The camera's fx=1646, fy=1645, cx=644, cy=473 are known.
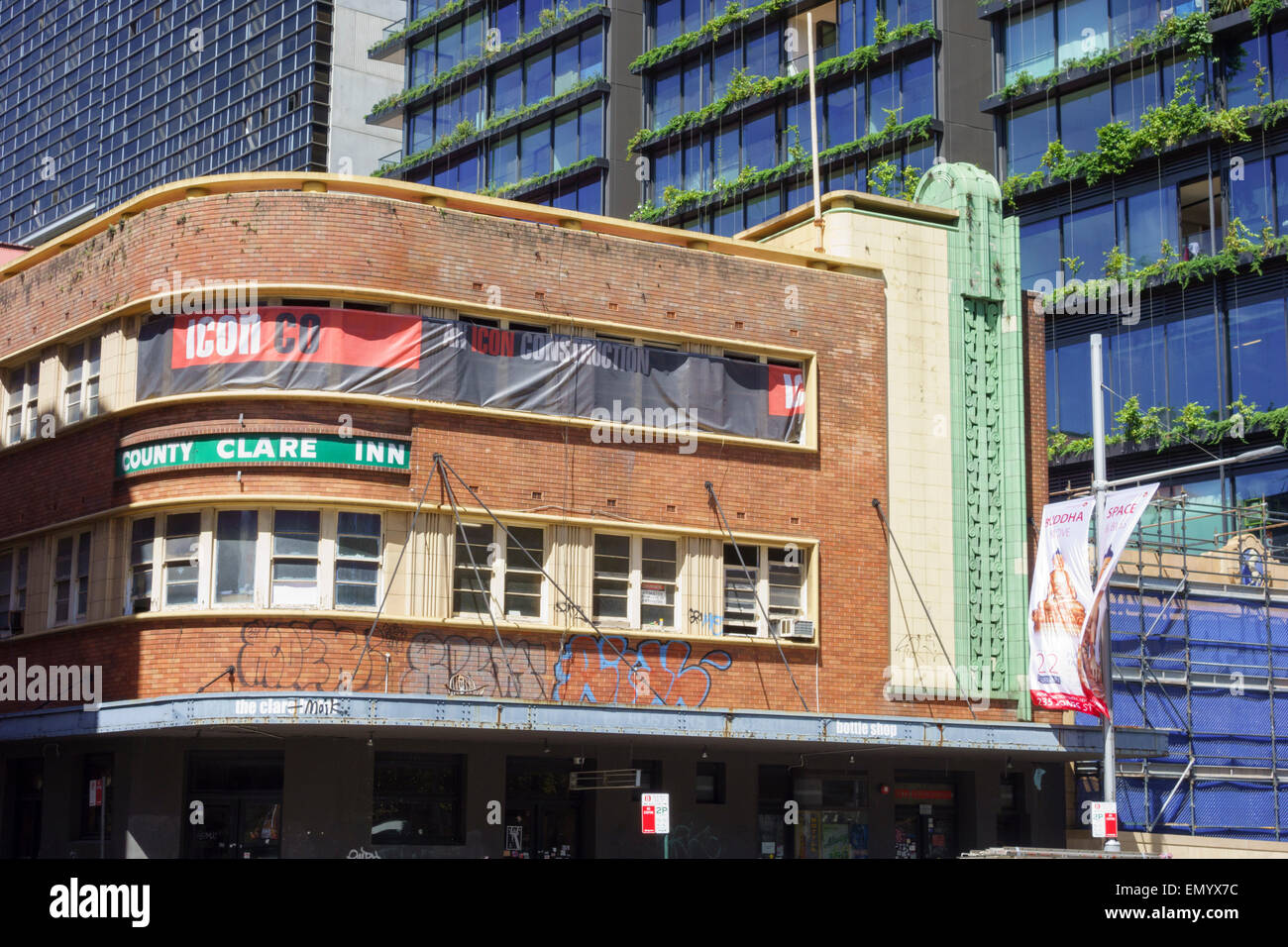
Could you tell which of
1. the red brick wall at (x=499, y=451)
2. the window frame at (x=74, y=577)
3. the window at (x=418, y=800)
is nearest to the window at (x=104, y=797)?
the red brick wall at (x=499, y=451)

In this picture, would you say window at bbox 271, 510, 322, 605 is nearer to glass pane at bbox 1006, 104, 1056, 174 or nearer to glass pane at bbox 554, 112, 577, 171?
glass pane at bbox 1006, 104, 1056, 174

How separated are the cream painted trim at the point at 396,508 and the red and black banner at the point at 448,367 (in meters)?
1.80

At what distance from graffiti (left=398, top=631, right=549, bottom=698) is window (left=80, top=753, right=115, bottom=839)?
5.58 meters

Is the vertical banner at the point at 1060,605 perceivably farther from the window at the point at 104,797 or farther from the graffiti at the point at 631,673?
the window at the point at 104,797

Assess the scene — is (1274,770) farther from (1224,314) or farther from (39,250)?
(39,250)

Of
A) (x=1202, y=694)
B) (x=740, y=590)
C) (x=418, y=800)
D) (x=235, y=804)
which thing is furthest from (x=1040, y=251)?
(x=235, y=804)

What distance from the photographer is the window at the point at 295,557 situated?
25984mm

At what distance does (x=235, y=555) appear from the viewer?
26.1 m

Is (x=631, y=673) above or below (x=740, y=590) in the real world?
below

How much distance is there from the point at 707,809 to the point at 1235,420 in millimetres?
24696

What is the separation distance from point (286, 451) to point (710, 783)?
9698 millimetres

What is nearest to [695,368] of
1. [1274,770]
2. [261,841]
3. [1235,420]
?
[261,841]

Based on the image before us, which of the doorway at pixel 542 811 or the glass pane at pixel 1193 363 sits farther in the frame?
the glass pane at pixel 1193 363

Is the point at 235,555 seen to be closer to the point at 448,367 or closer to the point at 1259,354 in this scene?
the point at 448,367
